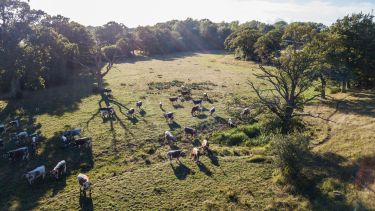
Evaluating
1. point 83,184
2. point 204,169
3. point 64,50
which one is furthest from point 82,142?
point 64,50

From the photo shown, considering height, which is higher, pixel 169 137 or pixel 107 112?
pixel 107 112

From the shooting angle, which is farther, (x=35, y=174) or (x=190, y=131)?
(x=190, y=131)

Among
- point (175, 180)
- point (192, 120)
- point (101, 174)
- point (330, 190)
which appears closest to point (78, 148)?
point (101, 174)

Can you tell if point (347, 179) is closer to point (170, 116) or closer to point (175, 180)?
point (175, 180)

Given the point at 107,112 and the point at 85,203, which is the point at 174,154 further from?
the point at 107,112

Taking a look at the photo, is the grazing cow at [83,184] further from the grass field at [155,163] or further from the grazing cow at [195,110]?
the grazing cow at [195,110]

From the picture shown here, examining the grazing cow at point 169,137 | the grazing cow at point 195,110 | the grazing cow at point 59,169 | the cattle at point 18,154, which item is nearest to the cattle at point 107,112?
the grazing cow at point 195,110

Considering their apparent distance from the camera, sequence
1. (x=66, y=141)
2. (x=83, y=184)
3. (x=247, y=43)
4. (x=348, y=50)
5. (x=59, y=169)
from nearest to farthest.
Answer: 1. (x=83, y=184)
2. (x=59, y=169)
3. (x=66, y=141)
4. (x=348, y=50)
5. (x=247, y=43)

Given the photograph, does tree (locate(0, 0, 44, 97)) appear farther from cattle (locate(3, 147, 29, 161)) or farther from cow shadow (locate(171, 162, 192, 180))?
cow shadow (locate(171, 162, 192, 180))
